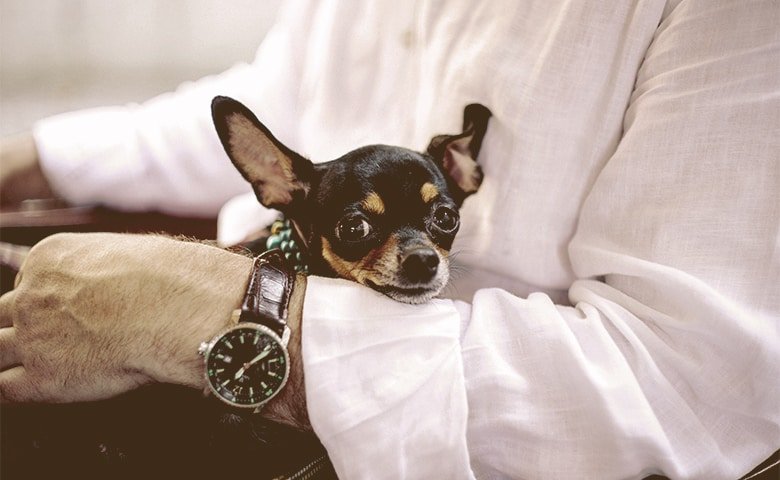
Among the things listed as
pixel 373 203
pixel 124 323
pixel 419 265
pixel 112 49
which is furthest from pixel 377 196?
pixel 112 49

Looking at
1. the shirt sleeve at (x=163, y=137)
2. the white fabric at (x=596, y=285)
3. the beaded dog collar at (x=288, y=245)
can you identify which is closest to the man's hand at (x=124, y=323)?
the white fabric at (x=596, y=285)

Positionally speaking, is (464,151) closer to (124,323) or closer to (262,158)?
(262,158)

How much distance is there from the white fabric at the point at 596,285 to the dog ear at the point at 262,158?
10.3 inches

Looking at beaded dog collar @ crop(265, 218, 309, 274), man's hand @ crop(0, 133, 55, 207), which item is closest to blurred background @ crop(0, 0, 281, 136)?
man's hand @ crop(0, 133, 55, 207)

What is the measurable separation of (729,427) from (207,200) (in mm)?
1070

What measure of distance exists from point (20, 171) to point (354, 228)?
2.53 feet

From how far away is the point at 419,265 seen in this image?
0.83 metres

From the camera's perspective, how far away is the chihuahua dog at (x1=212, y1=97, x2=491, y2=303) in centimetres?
85

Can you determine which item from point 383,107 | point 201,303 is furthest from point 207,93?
point 201,303

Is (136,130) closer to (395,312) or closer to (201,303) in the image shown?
(201,303)

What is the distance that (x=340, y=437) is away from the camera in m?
0.65

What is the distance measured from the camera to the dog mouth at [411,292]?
82 cm

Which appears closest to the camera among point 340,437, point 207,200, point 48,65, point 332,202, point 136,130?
point 340,437

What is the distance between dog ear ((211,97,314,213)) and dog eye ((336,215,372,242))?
110 mm
